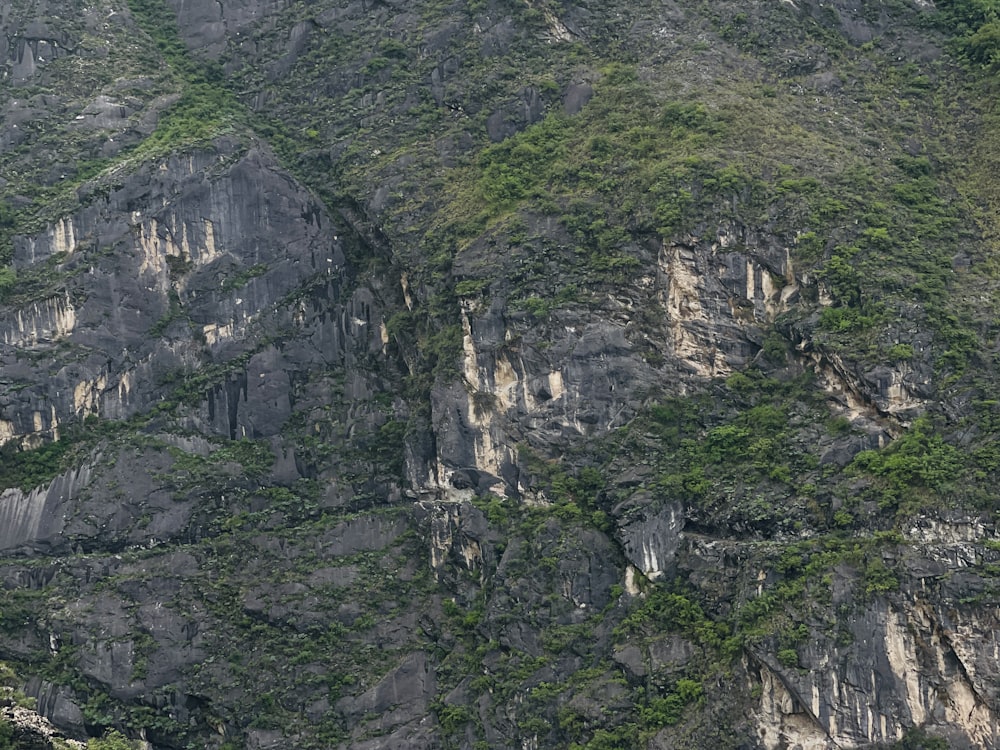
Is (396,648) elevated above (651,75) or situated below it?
below

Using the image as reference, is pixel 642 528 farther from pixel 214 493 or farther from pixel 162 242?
pixel 162 242

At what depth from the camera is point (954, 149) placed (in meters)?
79.3

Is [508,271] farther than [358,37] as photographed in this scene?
No

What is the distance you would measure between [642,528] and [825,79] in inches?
788

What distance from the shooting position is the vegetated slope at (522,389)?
221ft

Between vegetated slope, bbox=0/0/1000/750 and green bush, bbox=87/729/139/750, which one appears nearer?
vegetated slope, bbox=0/0/1000/750

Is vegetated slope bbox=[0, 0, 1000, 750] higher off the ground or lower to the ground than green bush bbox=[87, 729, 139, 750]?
higher

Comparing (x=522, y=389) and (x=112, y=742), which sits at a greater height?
(x=522, y=389)

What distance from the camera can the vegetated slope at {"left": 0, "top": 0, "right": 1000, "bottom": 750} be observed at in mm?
67438

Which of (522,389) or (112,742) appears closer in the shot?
(112,742)

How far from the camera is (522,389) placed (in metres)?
73.8

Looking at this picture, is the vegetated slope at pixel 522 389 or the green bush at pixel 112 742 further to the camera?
the green bush at pixel 112 742

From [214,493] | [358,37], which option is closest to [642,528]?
[214,493]

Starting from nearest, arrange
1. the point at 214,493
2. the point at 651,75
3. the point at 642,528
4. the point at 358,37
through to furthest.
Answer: the point at 642,528, the point at 214,493, the point at 651,75, the point at 358,37
